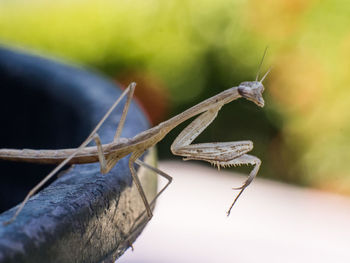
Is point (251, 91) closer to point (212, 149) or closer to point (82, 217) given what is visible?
point (212, 149)

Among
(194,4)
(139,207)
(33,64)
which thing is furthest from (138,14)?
(139,207)

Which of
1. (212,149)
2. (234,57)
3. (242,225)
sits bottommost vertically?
(242,225)

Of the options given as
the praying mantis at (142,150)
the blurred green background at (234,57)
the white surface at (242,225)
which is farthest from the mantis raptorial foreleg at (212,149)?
the blurred green background at (234,57)

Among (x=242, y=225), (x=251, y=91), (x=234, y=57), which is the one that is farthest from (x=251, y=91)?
(x=234, y=57)

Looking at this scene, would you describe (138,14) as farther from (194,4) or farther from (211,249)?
(211,249)

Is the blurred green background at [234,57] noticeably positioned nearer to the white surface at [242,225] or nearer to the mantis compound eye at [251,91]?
the white surface at [242,225]
